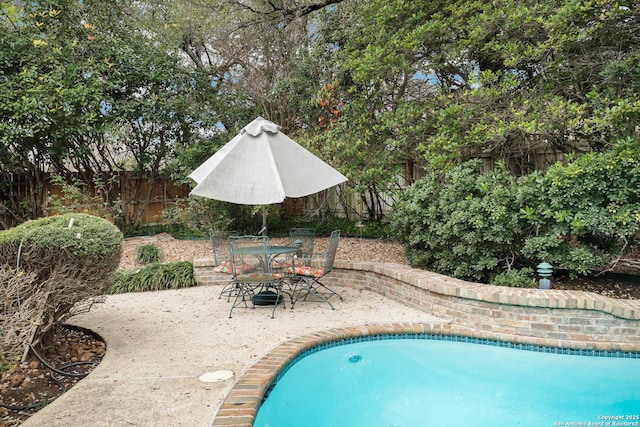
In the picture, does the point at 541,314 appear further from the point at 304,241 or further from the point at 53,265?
the point at 53,265

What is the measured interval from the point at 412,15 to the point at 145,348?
20.4 feet

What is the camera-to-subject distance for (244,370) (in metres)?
3.49

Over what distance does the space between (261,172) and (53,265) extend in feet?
8.03

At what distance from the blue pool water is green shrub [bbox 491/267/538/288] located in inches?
36.5

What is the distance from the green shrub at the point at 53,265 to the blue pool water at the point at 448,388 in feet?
6.35

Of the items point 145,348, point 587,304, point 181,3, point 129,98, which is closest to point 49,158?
point 129,98

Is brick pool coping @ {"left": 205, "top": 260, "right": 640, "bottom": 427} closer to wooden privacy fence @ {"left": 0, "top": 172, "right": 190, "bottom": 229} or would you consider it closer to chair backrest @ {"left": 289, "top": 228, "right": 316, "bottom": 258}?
chair backrest @ {"left": 289, "top": 228, "right": 316, "bottom": 258}

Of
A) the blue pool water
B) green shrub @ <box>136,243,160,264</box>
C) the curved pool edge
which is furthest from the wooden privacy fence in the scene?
the blue pool water

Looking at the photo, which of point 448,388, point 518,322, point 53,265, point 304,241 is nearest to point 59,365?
point 53,265

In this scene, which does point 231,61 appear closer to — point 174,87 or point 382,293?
point 174,87

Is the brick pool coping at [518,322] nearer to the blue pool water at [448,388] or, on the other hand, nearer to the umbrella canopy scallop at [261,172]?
the blue pool water at [448,388]

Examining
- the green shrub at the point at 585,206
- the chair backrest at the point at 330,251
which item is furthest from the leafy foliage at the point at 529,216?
Result: the chair backrest at the point at 330,251

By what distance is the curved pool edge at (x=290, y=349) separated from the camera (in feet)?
8.88

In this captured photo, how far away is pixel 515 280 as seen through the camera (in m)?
4.87
